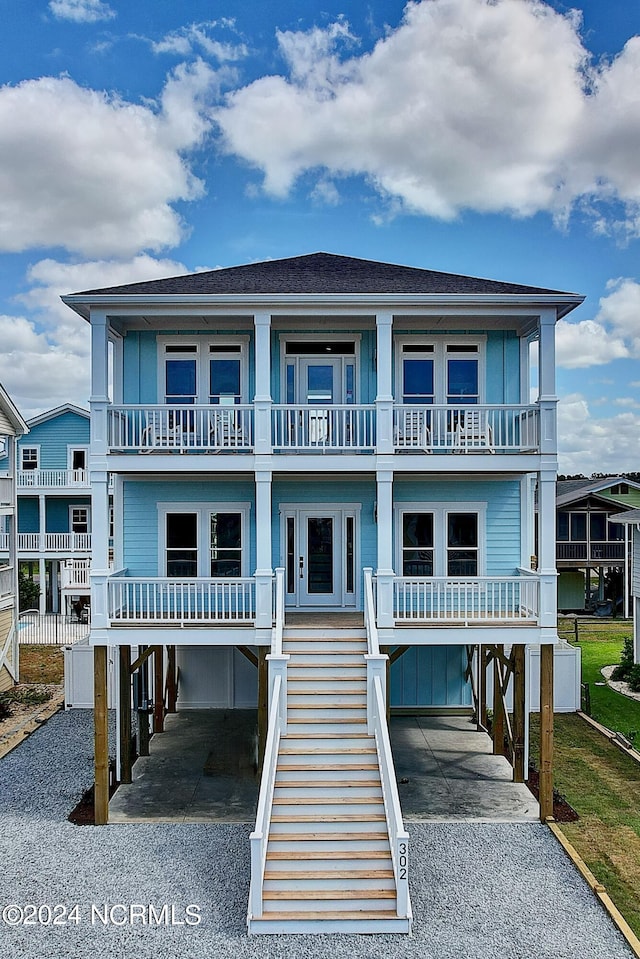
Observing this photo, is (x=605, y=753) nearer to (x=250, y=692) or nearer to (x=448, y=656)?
(x=448, y=656)

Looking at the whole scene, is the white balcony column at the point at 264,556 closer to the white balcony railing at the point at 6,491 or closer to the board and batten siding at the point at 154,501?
the board and batten siding at the point at 154,501

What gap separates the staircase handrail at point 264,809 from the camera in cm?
818

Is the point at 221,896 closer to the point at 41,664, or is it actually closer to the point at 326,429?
the point at 326,429

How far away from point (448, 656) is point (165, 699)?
22.0 ft

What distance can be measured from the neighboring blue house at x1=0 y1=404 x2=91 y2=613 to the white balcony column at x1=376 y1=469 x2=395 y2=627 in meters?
20.9

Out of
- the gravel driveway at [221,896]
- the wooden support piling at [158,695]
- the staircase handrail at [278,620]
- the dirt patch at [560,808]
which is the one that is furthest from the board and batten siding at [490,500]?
the wooden support piling at [158,695]

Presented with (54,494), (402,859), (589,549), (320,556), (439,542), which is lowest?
(402,859)

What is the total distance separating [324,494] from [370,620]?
3.01 metres

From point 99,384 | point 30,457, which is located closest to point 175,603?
point 99,384

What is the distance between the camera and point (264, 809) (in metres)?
8.88

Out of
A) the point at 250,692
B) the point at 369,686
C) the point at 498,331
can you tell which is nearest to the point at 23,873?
the point at 369,686

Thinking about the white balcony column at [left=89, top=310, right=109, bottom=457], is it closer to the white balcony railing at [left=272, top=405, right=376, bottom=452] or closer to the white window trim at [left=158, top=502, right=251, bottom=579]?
the white window trim at [left=158, top=502, right=251, bottom=579]

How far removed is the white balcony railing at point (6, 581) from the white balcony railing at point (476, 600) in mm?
12830

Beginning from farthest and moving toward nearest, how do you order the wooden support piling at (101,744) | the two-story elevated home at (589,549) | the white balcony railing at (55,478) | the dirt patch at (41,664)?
the two-story elevated home at (589,549), the white balcony railing at (55,478), the dirt patch at (41,664), the wooden support piling at (101,744)
